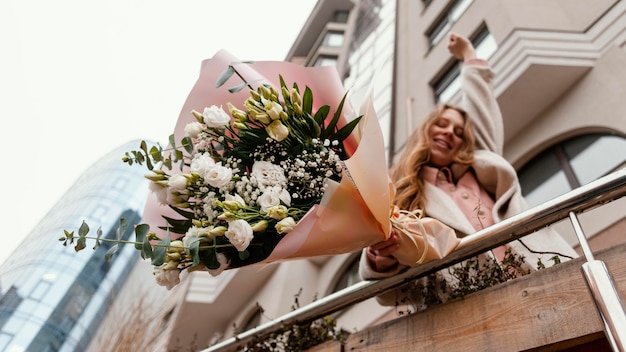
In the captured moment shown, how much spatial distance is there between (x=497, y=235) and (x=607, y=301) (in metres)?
0.65

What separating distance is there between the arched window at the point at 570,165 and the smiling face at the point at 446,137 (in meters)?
2.21

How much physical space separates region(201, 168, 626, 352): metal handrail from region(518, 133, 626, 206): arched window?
3296 mm

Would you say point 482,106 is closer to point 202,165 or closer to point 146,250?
point 202,165

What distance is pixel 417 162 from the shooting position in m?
3.31

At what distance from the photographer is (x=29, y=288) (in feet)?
16.8

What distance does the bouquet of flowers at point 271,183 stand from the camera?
1.88 meters

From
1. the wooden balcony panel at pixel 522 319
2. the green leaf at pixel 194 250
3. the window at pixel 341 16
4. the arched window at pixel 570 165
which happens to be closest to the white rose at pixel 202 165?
the green leaf at pixel 194 250

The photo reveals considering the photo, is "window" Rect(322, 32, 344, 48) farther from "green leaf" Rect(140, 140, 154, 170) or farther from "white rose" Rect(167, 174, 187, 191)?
"white rose" Rect(167, 174, 187, 191)

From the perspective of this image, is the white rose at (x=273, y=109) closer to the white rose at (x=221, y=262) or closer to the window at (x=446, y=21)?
the white rose at (x=221, y=262)

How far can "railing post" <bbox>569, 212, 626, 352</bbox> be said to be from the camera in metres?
1.48

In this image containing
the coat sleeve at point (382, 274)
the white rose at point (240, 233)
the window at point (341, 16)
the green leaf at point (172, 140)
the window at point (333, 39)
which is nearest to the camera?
the white rose at point (240, 233)

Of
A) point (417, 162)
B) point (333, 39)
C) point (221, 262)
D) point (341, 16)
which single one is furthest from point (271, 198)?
point (341, 16)

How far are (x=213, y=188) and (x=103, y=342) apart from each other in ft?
7.27

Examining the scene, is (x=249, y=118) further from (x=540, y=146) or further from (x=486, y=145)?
(x=540, y=146)
